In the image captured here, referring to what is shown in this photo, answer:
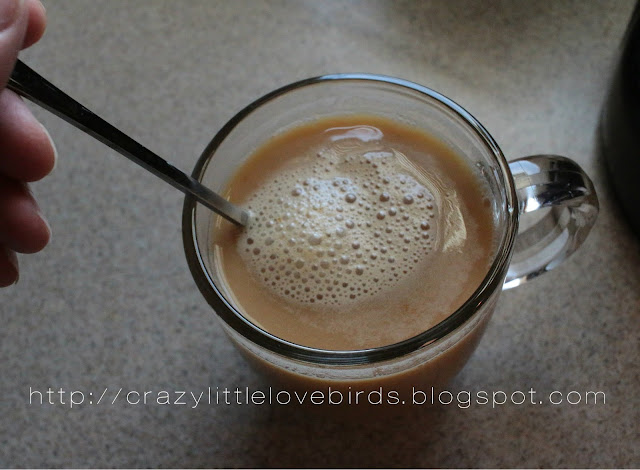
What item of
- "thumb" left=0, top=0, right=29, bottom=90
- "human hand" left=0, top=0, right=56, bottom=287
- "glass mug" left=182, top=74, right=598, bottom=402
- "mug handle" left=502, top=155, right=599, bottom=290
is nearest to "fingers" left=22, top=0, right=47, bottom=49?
"human hand" left=0, top=0, right=56, bottom=287

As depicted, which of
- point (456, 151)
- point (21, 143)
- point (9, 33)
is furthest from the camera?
point (456, 151)

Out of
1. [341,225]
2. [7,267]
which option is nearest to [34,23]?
[7,267]

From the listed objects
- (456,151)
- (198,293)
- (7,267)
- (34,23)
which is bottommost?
(198,293)

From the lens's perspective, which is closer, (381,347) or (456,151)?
(381,347)

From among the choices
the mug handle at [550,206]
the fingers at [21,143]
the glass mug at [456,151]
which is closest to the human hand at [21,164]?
the fingers at [21,143]

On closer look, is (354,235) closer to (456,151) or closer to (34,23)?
(456,151)

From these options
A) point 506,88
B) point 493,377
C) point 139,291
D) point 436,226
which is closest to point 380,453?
point 493,377

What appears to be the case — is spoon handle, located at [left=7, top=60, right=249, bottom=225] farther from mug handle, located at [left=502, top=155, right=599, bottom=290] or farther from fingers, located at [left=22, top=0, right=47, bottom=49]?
mug handle, located at [left=502, top=155, right=599, bottom=290]
